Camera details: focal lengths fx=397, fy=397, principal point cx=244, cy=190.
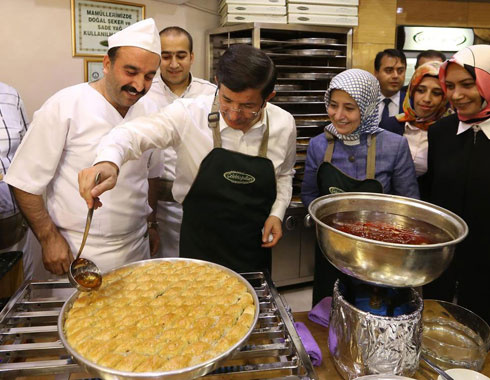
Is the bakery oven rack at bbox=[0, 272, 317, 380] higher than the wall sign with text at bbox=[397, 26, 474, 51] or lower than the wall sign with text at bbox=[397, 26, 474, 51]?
lower

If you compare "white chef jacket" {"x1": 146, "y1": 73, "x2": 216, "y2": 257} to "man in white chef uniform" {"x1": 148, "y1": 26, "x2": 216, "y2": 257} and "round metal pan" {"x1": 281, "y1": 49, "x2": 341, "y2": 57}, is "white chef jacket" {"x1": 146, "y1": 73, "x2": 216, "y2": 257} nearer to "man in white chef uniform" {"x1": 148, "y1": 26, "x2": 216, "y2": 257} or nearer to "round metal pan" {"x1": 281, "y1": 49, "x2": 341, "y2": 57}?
"man in white chef uniform" {"x1": 148, "y1": 26, "x2": 216, "y2": 257}

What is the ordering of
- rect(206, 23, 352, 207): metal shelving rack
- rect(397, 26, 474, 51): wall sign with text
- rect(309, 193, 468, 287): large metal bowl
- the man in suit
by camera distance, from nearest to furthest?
rect(309, 193, 468, 287): large metal bowl
rect(206, 23, 352, 207): metal shelving rack
the man in suit
rect(397, 26, 474, 51): wall sign with text

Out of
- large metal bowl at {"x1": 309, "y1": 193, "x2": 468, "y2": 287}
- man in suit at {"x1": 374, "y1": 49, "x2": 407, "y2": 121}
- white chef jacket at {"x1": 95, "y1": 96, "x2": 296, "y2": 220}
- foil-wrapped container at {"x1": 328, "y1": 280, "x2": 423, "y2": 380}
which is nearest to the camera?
large metal bowl at {"x1": 309, "y1": 193, "x2": 468, "y2": 287}

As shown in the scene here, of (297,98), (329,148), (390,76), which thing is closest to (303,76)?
(297,98)

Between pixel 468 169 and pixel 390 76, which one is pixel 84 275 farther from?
pixel 390 76

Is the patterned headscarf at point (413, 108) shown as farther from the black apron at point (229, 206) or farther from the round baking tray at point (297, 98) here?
the black apron at point (229, 206)

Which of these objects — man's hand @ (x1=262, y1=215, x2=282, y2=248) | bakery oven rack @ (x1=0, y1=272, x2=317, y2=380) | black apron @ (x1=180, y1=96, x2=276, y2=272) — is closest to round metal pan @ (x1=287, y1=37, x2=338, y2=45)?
black apron @ (x1=180, y1=96, x2=276, y2=272)

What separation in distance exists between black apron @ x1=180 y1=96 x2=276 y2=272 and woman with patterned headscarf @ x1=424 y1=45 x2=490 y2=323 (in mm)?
977

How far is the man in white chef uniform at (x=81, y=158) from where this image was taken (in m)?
1.69

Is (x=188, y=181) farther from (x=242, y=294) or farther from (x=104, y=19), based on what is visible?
(x=104, y=19)

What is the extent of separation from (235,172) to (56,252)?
866mm

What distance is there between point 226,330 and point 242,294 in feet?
0.56

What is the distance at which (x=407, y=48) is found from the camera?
14.4 ft

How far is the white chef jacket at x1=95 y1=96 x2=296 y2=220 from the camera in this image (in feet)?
5.10
